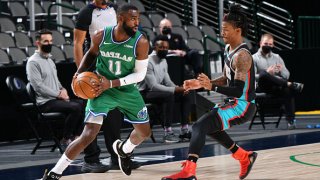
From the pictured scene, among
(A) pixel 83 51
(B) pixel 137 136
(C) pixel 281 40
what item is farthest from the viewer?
(C) pixel 281 40

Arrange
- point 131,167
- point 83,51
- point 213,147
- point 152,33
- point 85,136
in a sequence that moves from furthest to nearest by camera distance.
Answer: point 152,33, point 213,147, point 83,51, point 131,167, point 85,136

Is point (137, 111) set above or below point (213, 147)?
above

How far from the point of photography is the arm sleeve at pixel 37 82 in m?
11.8

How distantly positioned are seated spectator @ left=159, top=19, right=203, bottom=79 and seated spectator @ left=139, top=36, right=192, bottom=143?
Answer: 1671 millimetres

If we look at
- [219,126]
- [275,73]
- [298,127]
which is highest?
[219,126]

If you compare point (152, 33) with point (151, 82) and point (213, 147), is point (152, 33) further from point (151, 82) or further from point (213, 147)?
point (213, 147)

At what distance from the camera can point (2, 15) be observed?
17.0 meters

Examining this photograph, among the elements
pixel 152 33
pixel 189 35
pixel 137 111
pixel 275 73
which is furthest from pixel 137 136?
pixel 189 35

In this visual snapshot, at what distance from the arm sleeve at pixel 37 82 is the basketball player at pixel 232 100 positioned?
12.0 feet

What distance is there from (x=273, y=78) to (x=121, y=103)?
5916 millimetres

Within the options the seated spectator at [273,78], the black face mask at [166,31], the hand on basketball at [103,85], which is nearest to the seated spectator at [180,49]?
the black face mask at [166,31]

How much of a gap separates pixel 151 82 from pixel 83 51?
277 cm

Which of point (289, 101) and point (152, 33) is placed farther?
point (152, 33)

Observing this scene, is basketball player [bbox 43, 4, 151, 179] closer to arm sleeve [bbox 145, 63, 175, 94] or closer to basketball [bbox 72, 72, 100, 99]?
basketball [bbox 72, 72, 100, 99]
